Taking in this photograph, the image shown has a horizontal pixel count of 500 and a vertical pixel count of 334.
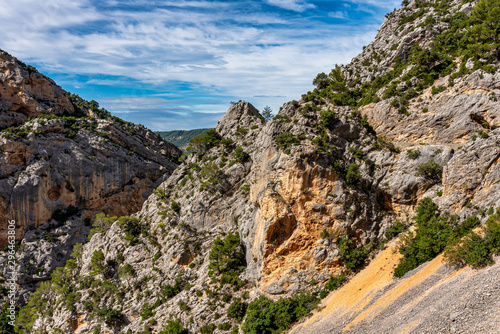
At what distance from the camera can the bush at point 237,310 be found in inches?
1350

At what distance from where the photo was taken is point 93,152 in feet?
266

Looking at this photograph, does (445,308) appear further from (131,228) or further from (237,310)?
(131,228)

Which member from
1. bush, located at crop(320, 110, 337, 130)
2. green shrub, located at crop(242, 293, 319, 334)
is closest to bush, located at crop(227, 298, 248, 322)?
green shrub, located at crop(242, 293, 319, 334)

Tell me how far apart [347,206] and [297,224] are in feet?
20.1

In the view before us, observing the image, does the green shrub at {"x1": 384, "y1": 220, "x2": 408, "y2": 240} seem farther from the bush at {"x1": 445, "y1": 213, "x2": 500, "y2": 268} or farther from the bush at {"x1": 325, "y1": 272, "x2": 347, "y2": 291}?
the bush at {"x1": 445, "y1": 213, "x2": 500, "y2": 268}

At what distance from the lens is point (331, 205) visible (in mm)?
33062

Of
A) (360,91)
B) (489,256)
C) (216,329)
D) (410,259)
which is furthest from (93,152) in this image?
(489,256)

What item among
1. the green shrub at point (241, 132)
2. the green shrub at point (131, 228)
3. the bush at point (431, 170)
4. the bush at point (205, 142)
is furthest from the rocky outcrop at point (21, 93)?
the bush at point (431, 170)

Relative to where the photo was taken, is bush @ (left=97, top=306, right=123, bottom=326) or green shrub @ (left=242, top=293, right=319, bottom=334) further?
bush @ (left=97, top=306, right=123, bottom=326)

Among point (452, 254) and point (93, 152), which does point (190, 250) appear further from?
point (93, 152)

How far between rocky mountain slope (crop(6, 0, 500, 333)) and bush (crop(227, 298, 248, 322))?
12cm

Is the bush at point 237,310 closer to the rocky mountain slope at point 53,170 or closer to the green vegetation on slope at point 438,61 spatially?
the green vegetation on slope at point 438,61

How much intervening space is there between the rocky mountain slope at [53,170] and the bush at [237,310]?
5787 cm

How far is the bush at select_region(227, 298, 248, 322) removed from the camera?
112 feet
